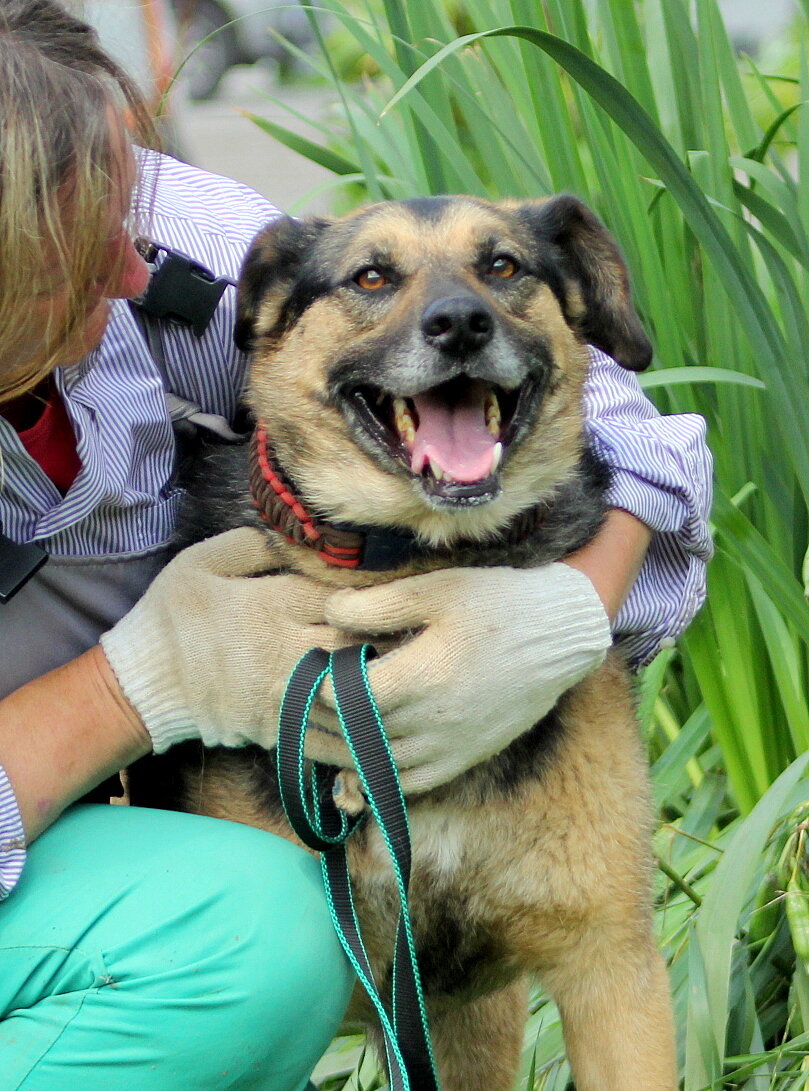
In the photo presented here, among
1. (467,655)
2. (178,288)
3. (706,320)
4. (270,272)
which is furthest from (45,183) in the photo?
(706,320)

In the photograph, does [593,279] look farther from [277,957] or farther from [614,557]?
[277,957]

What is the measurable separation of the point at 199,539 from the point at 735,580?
997 mm

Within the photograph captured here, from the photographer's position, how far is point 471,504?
1.71 m

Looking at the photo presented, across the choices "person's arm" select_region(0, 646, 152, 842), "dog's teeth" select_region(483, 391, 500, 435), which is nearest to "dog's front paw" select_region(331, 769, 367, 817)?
"person's arm" select_region(0, 646, 152, 842)

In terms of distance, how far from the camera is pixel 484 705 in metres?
1.72

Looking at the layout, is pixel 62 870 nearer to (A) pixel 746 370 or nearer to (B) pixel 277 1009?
(B) pixel 277 1009

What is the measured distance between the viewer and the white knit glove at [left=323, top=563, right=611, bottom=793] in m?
1.68

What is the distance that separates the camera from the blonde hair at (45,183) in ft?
5.24

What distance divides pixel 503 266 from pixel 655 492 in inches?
16.1

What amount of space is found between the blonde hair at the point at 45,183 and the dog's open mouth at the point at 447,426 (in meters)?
0.43

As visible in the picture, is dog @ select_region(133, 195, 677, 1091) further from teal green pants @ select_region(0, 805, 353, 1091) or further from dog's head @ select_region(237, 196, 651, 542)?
teal green pants @ select_region(0, 805, 353, 1091)

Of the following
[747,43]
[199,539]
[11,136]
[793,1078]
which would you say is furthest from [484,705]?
[747,43]

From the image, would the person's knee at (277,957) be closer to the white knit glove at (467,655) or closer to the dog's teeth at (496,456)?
the white knit glove at (467,655)

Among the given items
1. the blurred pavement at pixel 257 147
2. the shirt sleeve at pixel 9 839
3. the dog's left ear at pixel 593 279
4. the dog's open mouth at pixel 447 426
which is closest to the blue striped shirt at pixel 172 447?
the shirt sleeve at pixel 9 839
